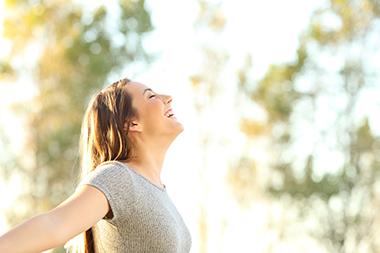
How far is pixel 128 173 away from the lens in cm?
238

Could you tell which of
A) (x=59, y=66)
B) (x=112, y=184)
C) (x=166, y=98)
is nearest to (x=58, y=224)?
(x=112, y=184)

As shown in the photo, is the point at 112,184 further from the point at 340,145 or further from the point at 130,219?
the point at 340,145

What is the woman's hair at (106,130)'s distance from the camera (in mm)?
2514

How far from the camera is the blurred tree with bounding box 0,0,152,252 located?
1739 cm

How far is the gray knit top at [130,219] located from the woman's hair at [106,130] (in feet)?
0.35

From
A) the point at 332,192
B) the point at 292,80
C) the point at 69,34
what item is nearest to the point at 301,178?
the point at 332,192

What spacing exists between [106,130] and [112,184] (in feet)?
0.93

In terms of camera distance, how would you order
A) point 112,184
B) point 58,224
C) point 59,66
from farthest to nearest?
point 59,66
point 112,184
point 58,224

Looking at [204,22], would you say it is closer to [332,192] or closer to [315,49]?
[315,49]

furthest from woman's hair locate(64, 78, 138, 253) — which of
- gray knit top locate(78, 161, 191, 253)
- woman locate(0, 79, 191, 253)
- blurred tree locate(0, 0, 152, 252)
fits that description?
blurred tree locate(0, 0, 152, 252)

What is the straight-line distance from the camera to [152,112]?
8.48 ft

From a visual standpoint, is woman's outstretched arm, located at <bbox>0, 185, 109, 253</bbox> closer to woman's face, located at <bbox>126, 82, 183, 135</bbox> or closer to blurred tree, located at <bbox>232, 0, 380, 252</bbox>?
woman's face, located at <bbox>126, 82, 183, 135</bbox>

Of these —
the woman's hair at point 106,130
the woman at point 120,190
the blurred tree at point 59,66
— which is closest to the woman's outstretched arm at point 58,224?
the woman at point 120,190

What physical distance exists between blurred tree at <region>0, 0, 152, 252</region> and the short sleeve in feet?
48.8
